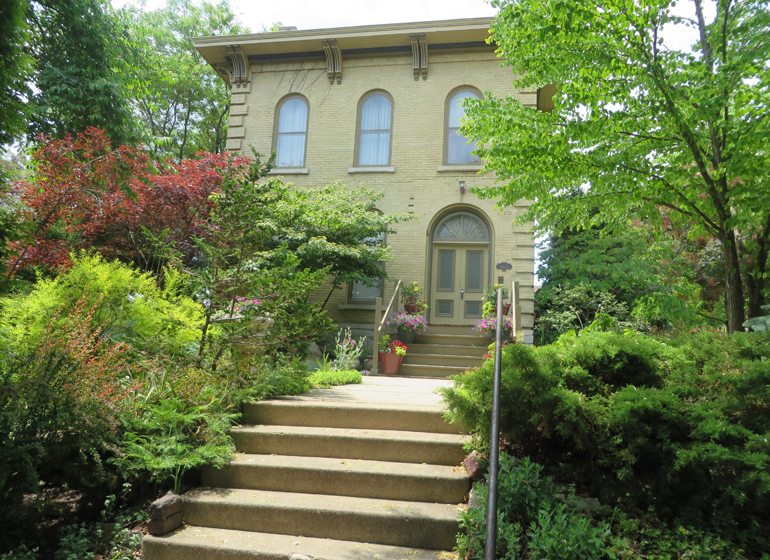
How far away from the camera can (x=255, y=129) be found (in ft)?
45.4

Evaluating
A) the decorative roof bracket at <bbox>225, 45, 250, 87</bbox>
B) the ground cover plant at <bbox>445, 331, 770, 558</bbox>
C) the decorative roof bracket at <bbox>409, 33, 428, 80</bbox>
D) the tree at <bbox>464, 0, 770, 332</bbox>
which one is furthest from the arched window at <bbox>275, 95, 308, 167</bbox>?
the ground cover plant at <bbox>445, 331, 770, 558</bbox>

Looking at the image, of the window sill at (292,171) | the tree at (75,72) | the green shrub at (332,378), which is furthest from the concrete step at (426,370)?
the tree at (75,72)

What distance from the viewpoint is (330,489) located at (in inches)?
155

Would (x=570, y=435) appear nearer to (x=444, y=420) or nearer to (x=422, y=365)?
(x=444, y=420)

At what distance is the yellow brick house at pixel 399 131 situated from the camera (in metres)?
12.4

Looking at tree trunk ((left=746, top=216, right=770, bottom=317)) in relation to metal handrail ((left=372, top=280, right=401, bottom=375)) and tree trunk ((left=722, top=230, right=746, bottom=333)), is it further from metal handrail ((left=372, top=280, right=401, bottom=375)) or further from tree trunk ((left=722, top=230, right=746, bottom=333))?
metal handrail ((left=372, top=280, right=401, bottom=375))

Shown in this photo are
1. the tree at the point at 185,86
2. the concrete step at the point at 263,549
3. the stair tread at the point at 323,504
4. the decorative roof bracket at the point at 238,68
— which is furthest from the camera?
the tree at the point at 185,86

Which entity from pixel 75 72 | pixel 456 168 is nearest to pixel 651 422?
pixel 456 168

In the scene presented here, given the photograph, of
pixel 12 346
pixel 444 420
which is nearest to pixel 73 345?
pixel 12 346

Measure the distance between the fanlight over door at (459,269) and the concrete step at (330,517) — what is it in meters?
8.77

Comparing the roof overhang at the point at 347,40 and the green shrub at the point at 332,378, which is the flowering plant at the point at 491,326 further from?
the roof overhang at the point at 347,40

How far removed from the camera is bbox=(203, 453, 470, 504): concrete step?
378 centimetres

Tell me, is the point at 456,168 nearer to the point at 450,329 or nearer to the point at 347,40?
the point at 450,329

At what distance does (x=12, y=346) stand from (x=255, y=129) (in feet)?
36.1
